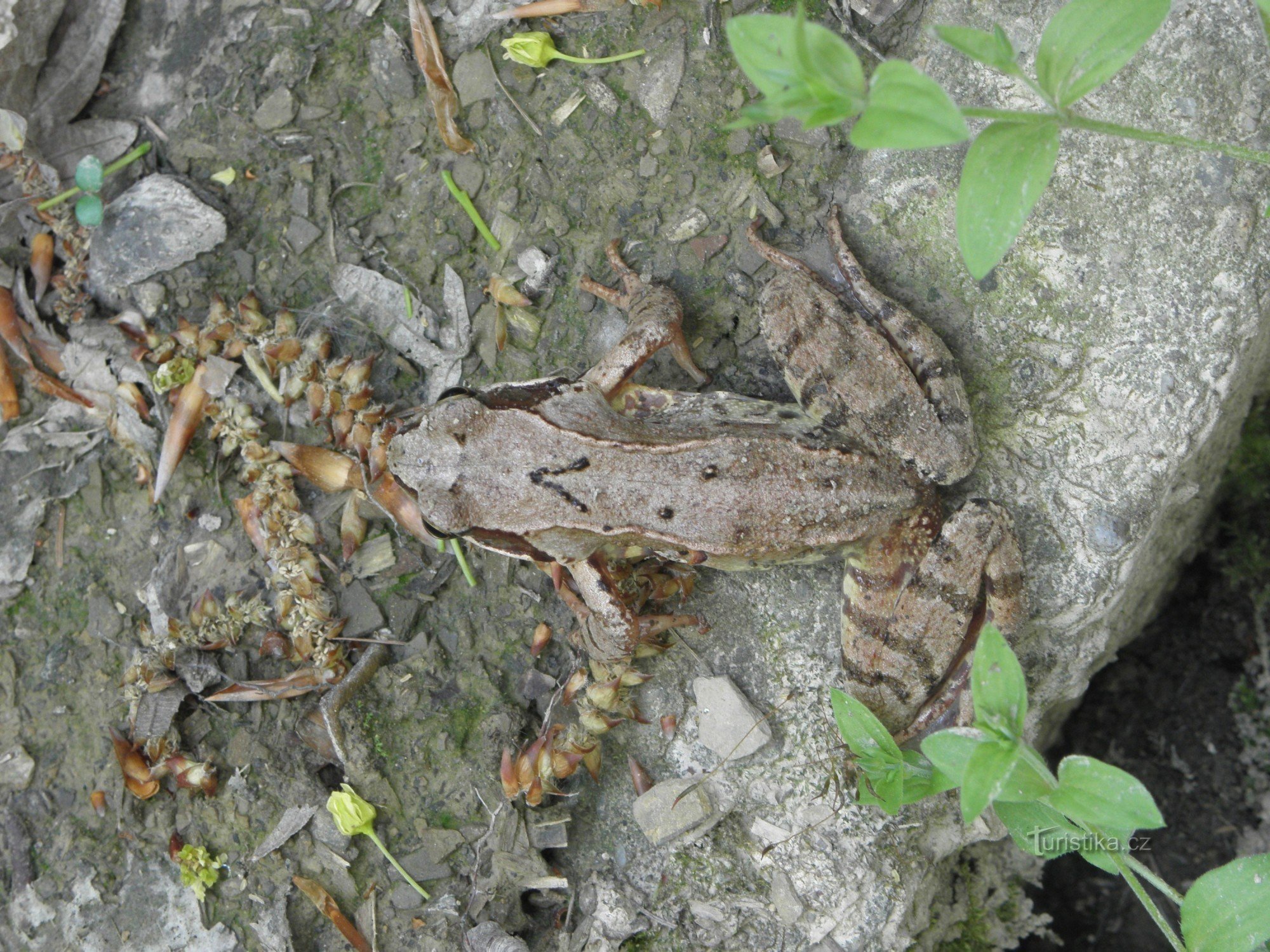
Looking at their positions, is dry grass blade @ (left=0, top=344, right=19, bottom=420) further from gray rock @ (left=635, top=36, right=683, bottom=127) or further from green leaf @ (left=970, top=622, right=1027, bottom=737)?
green leaf @ (left=970, top=622, right=1027, bottom=737)

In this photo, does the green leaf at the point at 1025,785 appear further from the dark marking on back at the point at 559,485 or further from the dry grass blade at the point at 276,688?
Answer: the dry grass blade at the point at 276,688

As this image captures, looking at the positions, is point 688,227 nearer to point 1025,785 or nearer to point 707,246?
point 707,246

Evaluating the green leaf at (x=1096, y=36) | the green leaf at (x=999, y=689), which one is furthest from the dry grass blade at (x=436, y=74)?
the green leaf at (x=999, y=689)

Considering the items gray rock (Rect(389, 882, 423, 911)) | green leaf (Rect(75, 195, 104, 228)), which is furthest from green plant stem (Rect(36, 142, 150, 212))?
gray rock (Rect(389, 882, 423, 911))

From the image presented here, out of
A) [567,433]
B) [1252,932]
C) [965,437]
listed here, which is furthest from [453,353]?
[1252,932]

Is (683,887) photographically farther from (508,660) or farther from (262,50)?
(262,50)

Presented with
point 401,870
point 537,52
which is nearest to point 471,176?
point 537,52
